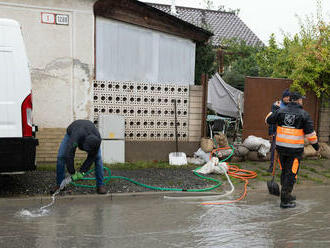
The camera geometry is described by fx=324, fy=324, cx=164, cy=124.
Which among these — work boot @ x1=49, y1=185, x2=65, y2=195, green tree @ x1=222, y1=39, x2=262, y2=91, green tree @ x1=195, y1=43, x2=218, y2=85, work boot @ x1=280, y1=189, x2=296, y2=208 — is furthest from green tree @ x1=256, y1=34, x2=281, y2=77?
work boot @ x1=49, y1=185, x2=65, y2=195

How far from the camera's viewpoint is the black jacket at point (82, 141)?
16.1 feet

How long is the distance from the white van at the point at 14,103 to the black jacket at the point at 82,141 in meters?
0.65

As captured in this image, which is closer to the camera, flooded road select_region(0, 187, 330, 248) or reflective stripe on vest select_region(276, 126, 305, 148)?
flooded road select_region(0, 187, 330, 248)

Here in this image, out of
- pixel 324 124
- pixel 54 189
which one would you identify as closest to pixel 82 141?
pixel 54 189

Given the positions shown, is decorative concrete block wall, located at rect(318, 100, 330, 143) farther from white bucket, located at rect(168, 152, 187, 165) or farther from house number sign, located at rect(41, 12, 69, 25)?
house number sign, located at rect(41, 12, 69, 25)

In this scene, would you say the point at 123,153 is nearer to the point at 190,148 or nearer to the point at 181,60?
the point at 190,148

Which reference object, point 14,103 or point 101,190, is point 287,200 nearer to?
point 101,190

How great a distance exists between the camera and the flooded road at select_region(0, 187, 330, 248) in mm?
3898

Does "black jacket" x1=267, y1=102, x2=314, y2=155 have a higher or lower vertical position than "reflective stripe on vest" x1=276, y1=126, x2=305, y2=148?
higher

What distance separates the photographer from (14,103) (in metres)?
5.00

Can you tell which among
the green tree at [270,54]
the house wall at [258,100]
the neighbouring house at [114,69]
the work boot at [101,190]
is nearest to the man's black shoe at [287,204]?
the work boot at [101,190]

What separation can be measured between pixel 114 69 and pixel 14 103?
3622 mm

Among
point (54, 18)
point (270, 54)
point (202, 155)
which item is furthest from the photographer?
point (270, 54)

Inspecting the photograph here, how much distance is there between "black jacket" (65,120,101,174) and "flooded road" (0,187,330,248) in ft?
2.51
